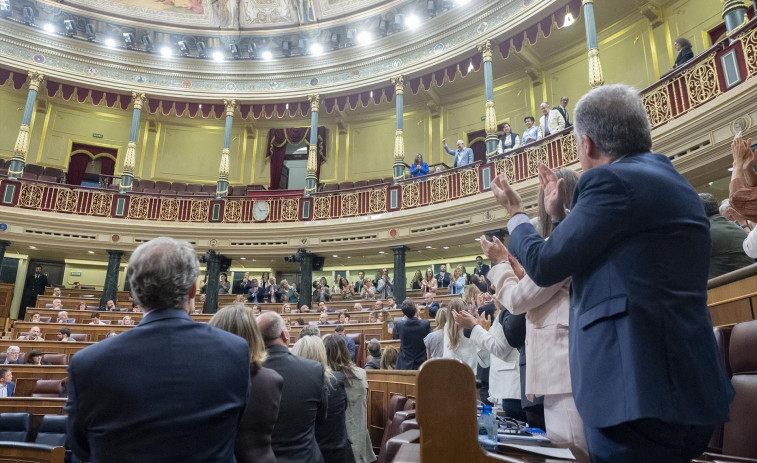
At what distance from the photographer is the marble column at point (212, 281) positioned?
11633mm

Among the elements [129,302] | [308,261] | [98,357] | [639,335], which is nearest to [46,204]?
[129,302]

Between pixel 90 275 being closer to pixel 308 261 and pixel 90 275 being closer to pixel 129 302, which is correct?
pixel 129 302

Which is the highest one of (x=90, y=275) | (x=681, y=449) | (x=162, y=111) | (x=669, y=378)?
(x=162, y=111)

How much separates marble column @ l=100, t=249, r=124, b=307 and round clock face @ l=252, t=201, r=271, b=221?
3.40 meters

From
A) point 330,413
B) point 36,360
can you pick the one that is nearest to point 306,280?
point 36,360

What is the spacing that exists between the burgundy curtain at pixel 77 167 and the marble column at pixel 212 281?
17.3ft

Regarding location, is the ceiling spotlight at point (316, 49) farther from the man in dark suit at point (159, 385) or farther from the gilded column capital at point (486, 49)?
the man in dark suit at point (159, 385)

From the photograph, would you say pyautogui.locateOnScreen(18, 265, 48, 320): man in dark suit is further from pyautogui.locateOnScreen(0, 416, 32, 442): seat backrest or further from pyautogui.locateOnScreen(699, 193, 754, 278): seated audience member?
pyautogui.locateOnScreen(699, 193, 754, 278): seated audience member

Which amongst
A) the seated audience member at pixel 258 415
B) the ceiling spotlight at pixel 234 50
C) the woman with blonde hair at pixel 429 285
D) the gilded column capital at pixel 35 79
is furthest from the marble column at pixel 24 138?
the seated audience member at pixel 258 415

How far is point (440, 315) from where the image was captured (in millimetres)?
4090

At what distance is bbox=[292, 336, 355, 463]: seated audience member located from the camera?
285 cm

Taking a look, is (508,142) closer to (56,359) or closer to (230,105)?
(230,105)

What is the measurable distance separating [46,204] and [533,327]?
1329 centimetres

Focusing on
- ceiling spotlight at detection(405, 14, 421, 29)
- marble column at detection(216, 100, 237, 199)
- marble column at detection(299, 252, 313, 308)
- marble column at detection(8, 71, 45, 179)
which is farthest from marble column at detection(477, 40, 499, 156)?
marble column at detection(8, 71, 45, 179)
